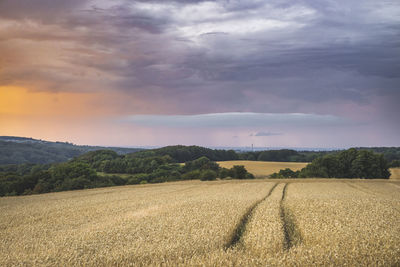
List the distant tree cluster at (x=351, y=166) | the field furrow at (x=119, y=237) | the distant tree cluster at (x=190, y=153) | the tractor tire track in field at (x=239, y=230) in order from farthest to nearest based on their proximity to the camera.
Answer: the distant tree cluster at (x=190, y=153)
the distant tree cluster at (x=351, y=166)
the tractor tire track in field at (x=239, y=230)
the field furrow at (x=119, y=237)

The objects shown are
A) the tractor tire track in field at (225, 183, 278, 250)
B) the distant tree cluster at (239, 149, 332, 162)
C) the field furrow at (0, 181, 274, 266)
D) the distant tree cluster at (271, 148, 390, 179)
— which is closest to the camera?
the field furrow at (0, 181, 274, 266)

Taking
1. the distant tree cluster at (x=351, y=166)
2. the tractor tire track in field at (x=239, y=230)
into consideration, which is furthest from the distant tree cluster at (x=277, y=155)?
the tractor tire track in field at (x=239, y=230)

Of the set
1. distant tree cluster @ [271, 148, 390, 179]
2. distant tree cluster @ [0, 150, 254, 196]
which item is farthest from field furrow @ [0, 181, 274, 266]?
distant tree cluster @ [271, 148, 390, 179]

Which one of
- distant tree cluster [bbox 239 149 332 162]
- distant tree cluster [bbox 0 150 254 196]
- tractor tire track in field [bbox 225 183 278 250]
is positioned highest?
distant tree cluster [bbox 239 149 332 162]

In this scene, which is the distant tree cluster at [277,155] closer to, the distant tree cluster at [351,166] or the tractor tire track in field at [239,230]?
the distant tree cluster at [351,166]

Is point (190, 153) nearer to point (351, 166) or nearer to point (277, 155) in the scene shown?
point (277, 155)

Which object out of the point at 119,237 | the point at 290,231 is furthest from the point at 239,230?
the point at 119,237

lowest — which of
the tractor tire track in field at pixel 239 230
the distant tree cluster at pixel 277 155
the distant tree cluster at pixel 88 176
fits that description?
the distant tree cluster at pixel 88 176

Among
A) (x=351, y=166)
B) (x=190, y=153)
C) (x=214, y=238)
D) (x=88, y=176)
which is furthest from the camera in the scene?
(x=190, y=153)

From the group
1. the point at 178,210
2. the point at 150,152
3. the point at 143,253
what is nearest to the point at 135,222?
the point at 178,210

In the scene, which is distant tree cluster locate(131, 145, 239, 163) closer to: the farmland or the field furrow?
the field furrow

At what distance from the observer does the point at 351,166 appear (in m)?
60.4

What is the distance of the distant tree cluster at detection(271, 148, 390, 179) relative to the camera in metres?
58.1

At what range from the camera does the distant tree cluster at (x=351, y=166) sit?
58.1 metres
